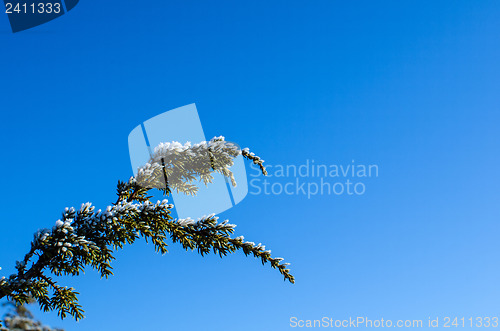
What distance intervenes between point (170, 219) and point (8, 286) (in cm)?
172

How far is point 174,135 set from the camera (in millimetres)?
5883

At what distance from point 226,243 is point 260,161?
1222mm

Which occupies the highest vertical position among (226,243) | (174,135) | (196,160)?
(174,135)

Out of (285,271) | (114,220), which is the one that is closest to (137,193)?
(114,220)

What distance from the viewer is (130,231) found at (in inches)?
189

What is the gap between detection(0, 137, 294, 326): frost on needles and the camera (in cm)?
443

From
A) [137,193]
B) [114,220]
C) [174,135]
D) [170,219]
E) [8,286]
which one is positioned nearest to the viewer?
[8,286]

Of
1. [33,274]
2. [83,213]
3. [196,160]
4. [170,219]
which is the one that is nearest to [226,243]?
[170,219]

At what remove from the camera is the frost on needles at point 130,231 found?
14.5ft

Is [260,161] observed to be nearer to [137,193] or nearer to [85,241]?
[137,193]

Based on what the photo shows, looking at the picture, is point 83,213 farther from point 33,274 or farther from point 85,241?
point 33,274

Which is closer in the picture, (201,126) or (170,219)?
(170,219)

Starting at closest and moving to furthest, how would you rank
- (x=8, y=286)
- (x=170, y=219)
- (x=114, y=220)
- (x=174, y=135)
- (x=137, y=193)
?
1. (x=8, y=286)
2. (x=114, y=220)
3. (x=170, y=219)
4. (x=137, y=193)
5. (x=174, y=135)

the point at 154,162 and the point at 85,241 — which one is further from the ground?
the point at 154,162
